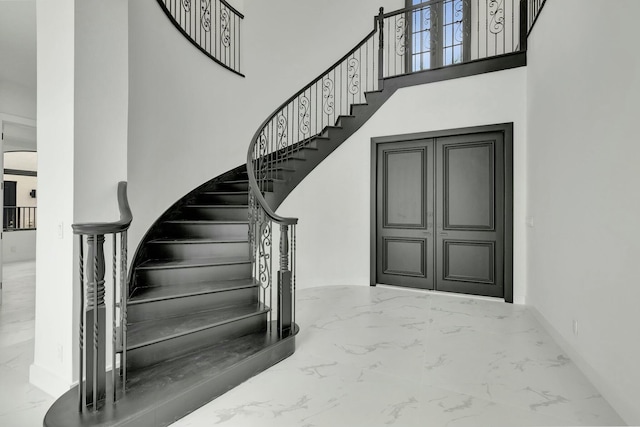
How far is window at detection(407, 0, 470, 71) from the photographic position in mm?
5793

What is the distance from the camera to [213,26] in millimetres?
5094

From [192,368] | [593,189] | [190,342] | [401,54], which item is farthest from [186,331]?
[401,54]

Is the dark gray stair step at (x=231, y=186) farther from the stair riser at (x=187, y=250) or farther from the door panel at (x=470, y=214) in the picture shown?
the door panel at (x=470, y=214)

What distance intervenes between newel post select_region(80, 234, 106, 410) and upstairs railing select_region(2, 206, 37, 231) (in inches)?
390

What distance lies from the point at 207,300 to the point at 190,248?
797 mm

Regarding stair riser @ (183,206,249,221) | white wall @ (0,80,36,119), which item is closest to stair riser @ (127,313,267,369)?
stair riser @ (183,206,249,221)

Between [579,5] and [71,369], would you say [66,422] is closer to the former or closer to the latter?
[71,369]

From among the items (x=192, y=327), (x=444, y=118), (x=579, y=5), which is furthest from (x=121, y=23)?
(x=444, y=118)

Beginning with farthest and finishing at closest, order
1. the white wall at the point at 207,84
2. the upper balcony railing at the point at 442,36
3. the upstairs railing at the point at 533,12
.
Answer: the upper balcony railing at the point at 442,36 < the upstairs railing at the point at 533,12 < the white wall at the point at 207,84

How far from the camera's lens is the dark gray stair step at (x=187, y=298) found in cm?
253

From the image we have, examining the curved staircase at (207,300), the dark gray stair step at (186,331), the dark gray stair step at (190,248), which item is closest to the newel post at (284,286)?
the curved staircase at (207,300)

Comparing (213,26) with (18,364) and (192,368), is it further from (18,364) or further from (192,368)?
(192,368)

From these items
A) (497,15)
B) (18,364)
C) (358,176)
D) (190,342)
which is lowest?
(18,364)

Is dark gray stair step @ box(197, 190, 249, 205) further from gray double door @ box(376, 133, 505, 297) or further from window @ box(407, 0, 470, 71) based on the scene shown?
window @ box(407, 0, 470, 71)
